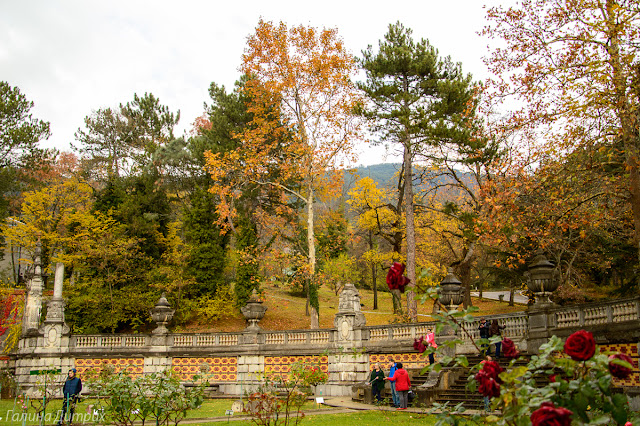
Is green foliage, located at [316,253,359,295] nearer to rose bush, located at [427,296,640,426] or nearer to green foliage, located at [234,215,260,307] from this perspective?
green foliage, located at [234,215,260,307]

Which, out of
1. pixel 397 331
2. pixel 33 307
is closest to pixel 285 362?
pixel 397 331

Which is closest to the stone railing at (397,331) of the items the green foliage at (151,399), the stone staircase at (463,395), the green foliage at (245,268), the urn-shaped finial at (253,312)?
the stone staircase at (463,395)

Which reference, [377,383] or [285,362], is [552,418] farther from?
[285,362]

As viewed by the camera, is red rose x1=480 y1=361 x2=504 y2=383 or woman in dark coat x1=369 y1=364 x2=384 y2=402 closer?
red rose x1=480 y1=361 x2=504 y2=383

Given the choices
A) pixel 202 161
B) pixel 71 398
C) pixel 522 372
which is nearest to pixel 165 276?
pixel 202 161

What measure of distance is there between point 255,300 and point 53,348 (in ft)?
30.6

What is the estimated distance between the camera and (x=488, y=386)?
376 cm

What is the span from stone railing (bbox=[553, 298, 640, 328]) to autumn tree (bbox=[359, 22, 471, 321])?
1012cm

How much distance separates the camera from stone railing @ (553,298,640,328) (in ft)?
39.7

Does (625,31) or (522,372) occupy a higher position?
(625,31)

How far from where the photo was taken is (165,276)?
3173 cm

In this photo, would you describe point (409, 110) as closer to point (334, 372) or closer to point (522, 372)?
point (334, 372)

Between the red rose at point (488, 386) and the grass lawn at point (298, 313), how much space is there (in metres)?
24.5

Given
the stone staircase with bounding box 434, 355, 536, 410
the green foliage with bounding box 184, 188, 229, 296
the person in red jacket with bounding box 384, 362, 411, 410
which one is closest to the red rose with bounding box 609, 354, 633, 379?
the stone staircase with bounding box 434, 355, 536, 410
